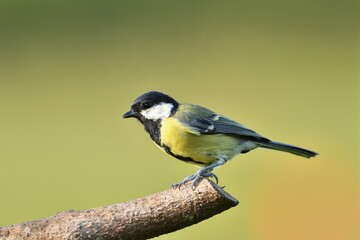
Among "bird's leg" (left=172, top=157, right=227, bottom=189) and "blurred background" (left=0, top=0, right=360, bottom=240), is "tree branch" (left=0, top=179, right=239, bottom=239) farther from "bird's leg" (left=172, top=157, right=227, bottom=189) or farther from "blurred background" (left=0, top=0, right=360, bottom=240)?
"blurred background" (left=0, top=0, right=360, bottom=240)

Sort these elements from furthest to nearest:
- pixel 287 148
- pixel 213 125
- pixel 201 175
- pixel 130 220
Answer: pixel 287 148, pixel 213 125, pixel 201 175, pixel 130 220

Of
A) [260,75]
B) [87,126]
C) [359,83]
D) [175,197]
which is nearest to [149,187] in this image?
[87,126]

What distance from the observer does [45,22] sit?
4344mm

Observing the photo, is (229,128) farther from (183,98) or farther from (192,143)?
(183,98)

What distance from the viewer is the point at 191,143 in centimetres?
205

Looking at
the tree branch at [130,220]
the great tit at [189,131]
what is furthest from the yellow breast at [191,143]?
the tree branch at [130,220]

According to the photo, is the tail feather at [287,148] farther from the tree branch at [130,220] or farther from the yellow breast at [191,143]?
the tree branch at [130,220]

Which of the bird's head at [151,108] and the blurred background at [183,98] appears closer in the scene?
the bird's head at [151,108]

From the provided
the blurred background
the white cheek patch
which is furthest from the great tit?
the blurred background

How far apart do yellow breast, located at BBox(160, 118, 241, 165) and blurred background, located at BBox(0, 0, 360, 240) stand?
95 centimetres

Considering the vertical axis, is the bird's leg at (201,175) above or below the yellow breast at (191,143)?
below

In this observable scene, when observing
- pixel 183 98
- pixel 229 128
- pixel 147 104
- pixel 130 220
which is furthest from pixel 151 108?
pixel 183 98

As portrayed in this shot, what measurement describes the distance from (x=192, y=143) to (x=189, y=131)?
0.04m

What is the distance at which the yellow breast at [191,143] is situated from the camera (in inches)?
A: 80.4
